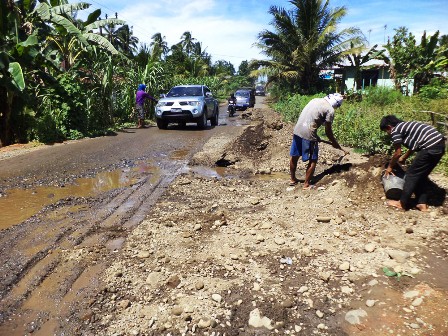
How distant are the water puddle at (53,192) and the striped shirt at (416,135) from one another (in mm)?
4732

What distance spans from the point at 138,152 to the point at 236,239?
632 cm

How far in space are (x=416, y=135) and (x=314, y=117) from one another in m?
1.66

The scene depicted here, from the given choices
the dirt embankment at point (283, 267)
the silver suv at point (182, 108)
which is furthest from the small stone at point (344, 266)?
the silver suv at point (182, 108)

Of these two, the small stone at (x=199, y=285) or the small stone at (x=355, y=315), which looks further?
the small stone at (x=199, y=285)

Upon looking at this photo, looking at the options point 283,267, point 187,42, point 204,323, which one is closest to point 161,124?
point 283,267

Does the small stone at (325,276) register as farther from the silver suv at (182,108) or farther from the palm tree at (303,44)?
the palm tree at (303,44)

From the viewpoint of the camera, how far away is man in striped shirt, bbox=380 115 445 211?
4.70 meters

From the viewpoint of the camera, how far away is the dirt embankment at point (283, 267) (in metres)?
2.87

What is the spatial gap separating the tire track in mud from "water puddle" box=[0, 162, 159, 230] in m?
0.30

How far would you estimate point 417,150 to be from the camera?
4.84 metres

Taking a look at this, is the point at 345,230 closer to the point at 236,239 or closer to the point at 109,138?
the point at 236,239

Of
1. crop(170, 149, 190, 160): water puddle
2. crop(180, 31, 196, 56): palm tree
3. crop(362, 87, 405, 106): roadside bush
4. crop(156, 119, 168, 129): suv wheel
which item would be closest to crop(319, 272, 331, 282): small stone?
crop(170, 149, 190, 160): water puddle

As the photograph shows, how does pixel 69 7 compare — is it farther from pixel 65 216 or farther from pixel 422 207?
pixel 422 207

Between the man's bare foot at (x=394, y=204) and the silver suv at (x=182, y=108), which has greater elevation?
the silver suv at (x=182, y=108)
